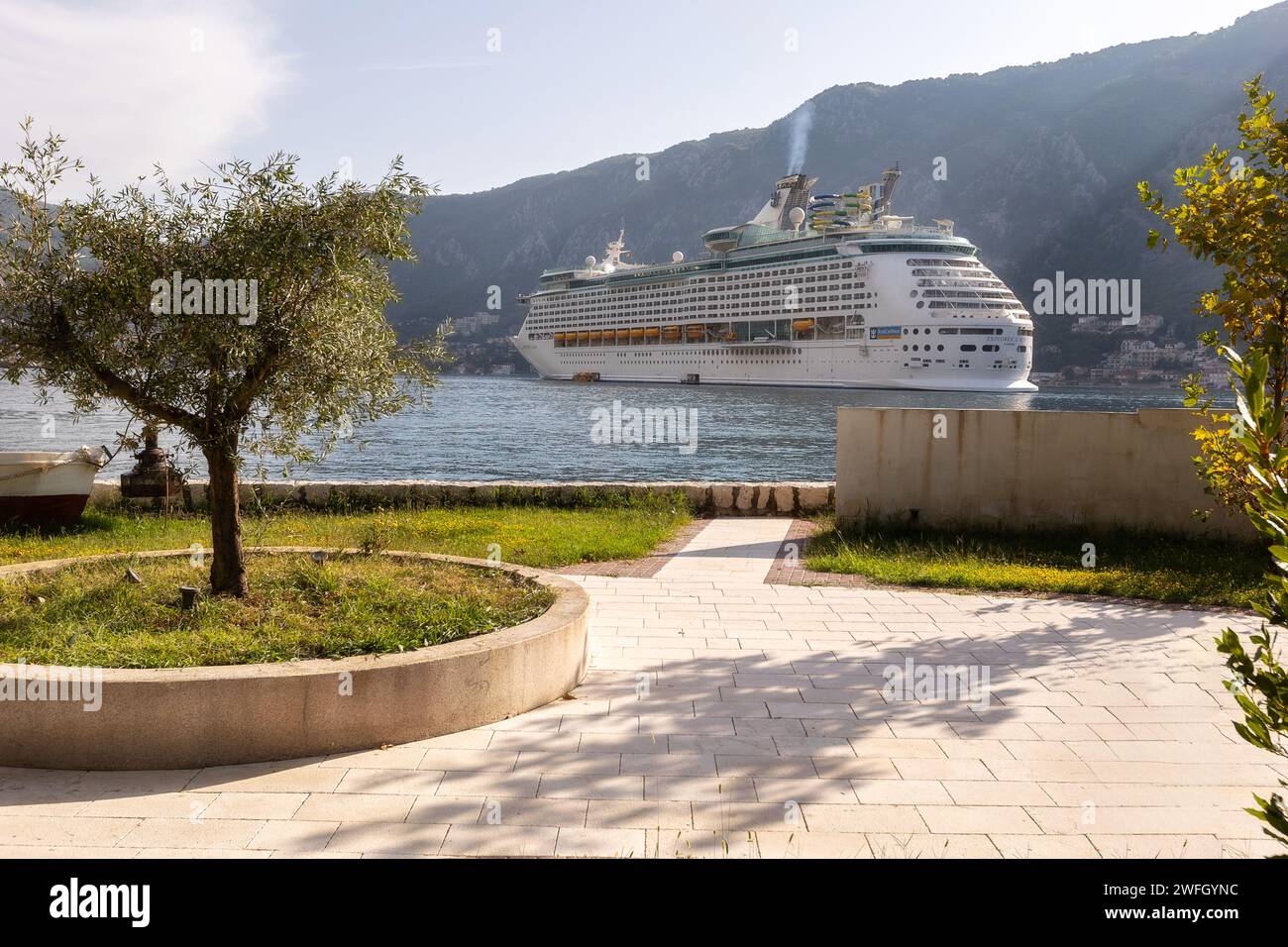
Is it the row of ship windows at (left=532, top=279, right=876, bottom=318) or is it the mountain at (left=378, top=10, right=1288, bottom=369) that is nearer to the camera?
the row of ship windows at (left=532, top=279, right=876, bottom=318)

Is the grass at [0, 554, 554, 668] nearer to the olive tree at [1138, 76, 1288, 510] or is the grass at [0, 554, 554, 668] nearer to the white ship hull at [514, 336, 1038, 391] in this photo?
the olive tree at [1138, 76, 1288, 510]

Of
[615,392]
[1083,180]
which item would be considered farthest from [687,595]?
[1083,180]

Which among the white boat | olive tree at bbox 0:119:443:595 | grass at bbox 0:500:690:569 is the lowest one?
grass at bbox 0:500:690:569

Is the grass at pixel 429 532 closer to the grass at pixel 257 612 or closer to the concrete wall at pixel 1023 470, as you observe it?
the grass at pixel 257 612

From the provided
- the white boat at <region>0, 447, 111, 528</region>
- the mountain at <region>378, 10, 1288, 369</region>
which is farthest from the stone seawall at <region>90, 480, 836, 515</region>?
the mountain at <region>378, 10, 1288, 369</region>

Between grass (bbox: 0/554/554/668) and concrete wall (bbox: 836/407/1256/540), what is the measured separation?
182 inches

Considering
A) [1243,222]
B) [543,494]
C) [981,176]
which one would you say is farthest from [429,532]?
[981,176]

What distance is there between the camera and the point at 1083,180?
98.3 m

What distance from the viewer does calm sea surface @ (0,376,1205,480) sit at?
24.1 metres

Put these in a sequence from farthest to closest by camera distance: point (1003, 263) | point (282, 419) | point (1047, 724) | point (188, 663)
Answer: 1. point (1003, 263)
2. point (282, 419)
3. point (1047, 724)
4. point (188, 663)

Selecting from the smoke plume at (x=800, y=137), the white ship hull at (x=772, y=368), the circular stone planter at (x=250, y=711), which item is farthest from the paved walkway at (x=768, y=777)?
the smoke plume at (x=800, y=137)

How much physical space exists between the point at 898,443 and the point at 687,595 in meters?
3.33

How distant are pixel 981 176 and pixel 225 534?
120066 millimetres
